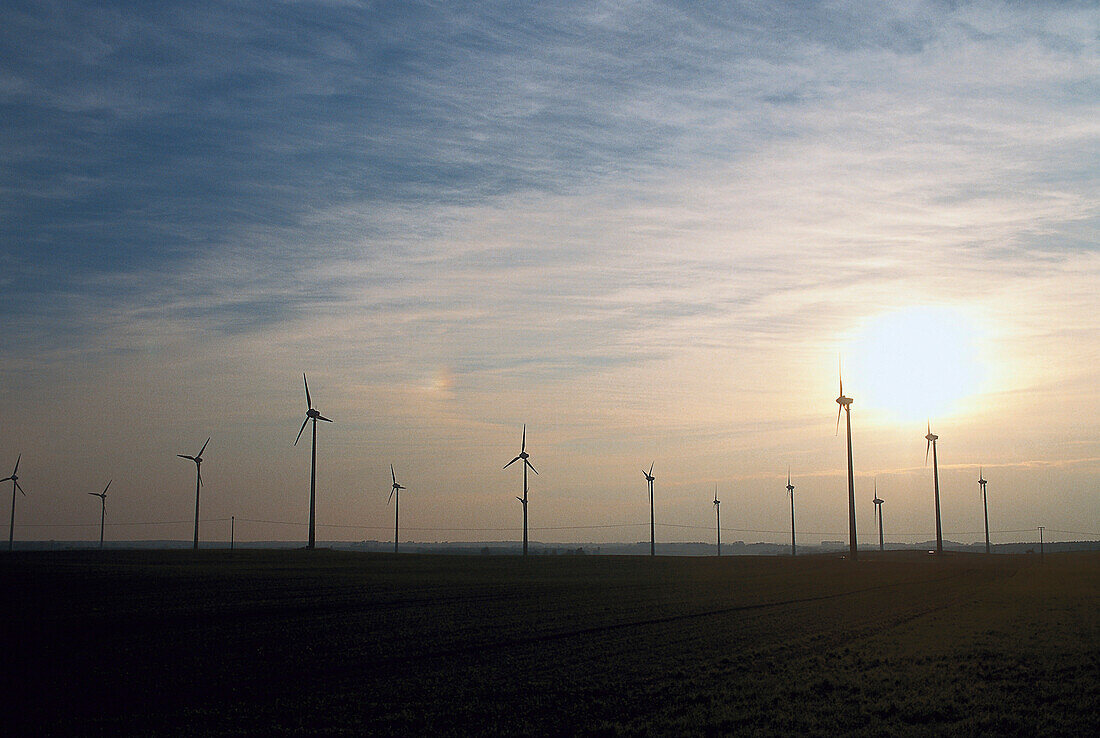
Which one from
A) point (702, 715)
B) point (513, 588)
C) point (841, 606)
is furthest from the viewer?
point (513, 588)

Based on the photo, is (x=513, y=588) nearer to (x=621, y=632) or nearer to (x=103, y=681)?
(x=621, y=632)

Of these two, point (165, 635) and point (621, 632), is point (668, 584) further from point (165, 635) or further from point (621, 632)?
point (165, 635)

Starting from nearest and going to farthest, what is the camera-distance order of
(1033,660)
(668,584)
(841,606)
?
1. (1033,660)
2. (841,606)
3. (668,584)

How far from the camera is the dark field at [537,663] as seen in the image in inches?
907

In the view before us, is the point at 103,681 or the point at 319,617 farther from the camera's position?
the point at 319,617

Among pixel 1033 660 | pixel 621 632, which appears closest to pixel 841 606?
pixel 621 632

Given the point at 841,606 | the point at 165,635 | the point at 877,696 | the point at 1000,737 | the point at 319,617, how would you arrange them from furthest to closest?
the point at 841,606 → the point at 319,617 → the point at 165,635 → the point at 877,696 → the point at 1000,737

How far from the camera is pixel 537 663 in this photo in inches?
1266

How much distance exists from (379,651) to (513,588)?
127 ft

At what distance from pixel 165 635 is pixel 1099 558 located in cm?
18131

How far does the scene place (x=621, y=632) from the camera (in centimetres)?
4175

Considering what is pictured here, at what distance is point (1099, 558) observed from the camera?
6831 inches

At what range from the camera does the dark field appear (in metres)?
23.0

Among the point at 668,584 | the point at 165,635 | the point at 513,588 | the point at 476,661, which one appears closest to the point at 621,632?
the point at 476,661
